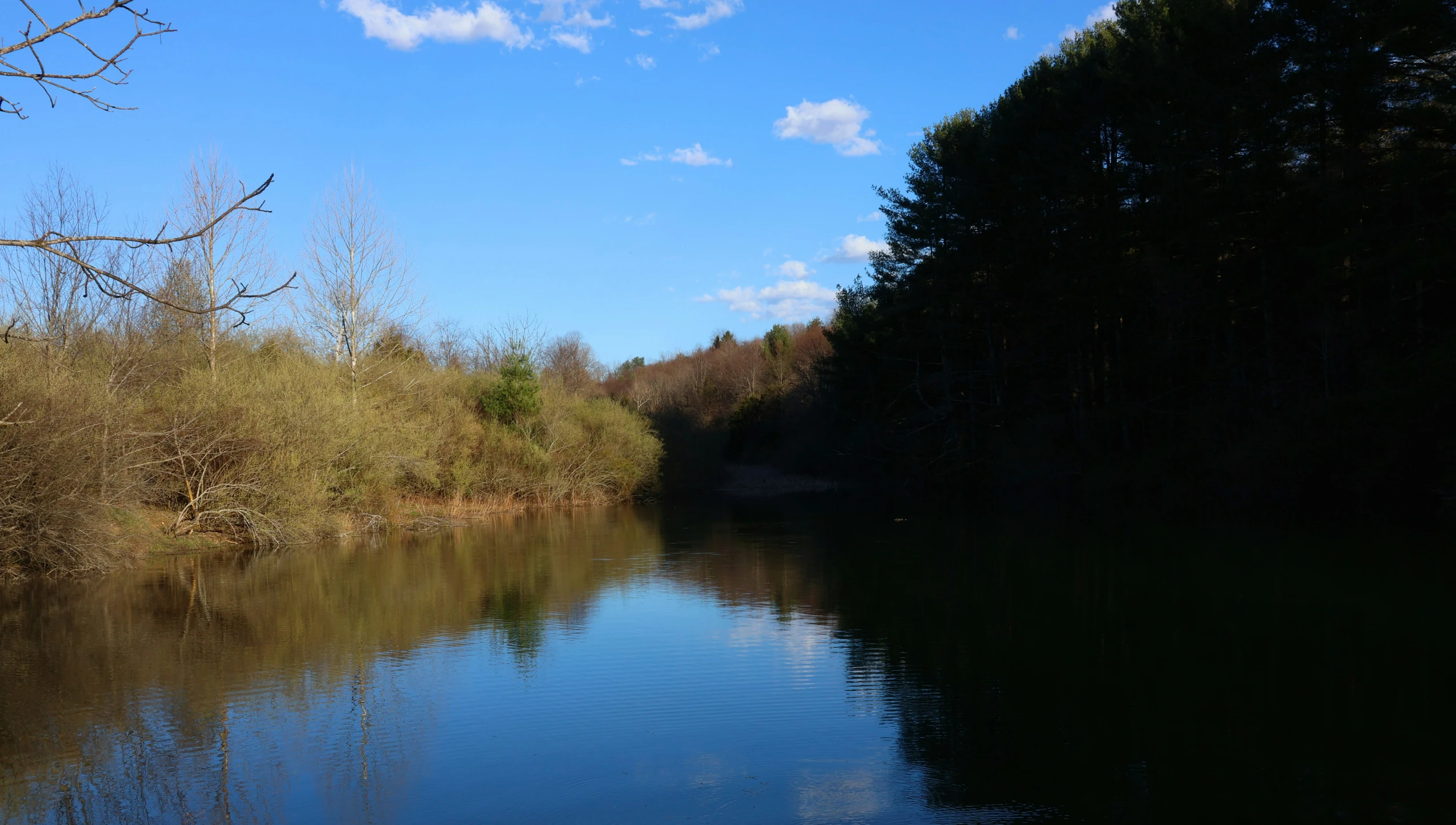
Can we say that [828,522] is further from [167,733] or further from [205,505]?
[167,733]

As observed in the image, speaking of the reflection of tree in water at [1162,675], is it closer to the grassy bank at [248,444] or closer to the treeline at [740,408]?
the grassy bank at [248,444]

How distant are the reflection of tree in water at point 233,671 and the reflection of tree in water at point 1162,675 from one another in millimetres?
3144

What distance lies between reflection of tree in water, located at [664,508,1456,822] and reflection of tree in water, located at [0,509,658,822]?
314cm

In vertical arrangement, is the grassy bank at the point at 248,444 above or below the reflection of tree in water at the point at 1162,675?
above

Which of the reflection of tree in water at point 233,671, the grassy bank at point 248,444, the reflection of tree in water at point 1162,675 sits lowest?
the reflection of tree in water at point 1162,675

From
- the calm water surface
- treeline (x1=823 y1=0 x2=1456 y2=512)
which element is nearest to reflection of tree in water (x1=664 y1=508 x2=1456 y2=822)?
the calm water surface

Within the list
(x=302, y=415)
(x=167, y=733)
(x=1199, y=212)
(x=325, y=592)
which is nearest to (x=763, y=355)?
(x=1199, y=212)

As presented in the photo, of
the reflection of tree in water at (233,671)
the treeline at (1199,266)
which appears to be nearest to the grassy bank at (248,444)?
the reflection of tree in water at (233,671)

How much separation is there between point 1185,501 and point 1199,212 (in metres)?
7.34

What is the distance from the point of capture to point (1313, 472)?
68.5ft

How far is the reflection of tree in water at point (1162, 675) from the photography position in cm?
504

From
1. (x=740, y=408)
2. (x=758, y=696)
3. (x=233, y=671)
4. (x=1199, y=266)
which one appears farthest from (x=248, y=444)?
(x=740, y=408)

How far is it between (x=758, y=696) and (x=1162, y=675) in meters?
3.07

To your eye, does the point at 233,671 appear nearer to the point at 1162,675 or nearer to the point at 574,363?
the point at 1162,675
